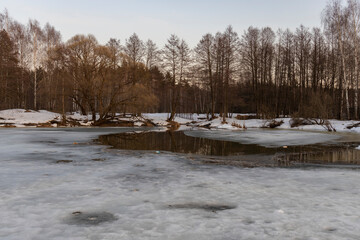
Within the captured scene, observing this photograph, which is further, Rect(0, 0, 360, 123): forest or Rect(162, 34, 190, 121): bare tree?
Rect(162, 34, 190, 121): bare tree

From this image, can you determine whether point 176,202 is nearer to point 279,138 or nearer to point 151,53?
point 279,138

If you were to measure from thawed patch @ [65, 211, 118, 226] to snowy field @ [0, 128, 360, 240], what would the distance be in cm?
1

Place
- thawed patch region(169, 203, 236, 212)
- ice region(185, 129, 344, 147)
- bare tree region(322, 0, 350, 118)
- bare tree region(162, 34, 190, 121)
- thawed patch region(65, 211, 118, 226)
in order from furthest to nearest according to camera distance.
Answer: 1. bare tree region(162, 34, 190, 121)
2. bare tree region(322, 0, 350, 118)
3. ice region(185, 129, 344, 147)
4. thawed patch region(169, 203, 236, 212)
5. thawed patch region(65, 211, 118, 226)

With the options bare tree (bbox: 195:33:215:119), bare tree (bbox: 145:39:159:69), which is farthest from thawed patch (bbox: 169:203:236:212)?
bare tree (bbox: 145:39:159:69)

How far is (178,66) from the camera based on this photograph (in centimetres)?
3769

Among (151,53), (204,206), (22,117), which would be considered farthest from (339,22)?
(22,117)

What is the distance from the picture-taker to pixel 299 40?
1501 inches

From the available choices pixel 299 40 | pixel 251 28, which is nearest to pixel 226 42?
pixel 251 28

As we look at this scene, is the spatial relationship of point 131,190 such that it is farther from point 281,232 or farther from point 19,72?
point 19,72

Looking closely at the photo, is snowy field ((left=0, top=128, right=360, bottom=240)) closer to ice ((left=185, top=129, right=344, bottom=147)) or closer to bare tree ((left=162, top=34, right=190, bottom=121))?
ice ((left=185, top=129, right=344, bottom=147))

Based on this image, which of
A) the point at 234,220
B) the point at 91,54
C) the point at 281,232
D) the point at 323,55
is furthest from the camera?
the point at 323,55

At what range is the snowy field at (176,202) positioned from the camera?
3.27 metres

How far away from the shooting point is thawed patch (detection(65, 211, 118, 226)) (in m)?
3.54

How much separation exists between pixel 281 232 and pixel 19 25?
44387 millimetres
